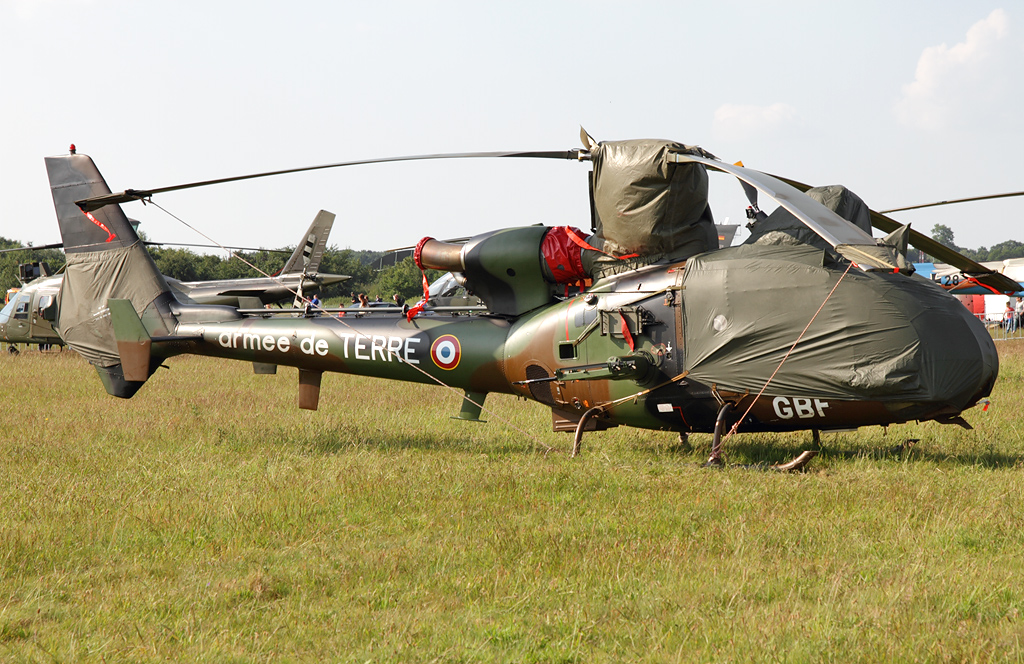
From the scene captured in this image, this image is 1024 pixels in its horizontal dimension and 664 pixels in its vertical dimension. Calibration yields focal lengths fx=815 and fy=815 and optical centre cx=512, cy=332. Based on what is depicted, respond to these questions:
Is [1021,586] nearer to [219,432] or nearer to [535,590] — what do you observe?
[535,590]

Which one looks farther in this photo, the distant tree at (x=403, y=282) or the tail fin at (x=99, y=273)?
the distant tree at (x=403, y=282)

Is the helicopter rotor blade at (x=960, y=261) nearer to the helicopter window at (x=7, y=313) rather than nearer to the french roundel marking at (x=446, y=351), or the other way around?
the french roundel marking at (x=446, y=351)

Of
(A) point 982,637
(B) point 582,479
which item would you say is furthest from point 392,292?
(A) point 982,637

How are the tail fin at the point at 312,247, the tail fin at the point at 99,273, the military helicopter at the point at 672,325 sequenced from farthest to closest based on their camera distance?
1. the tail fin at the point at 312,247
2. the tail fin at the point at 99,273
3. the military helicopter at the point at 672,325

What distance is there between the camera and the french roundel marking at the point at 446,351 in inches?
376

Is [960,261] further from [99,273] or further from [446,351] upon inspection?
[99,273]

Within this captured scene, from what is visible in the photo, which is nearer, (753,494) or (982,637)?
(982,637)

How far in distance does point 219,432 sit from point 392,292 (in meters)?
52.8

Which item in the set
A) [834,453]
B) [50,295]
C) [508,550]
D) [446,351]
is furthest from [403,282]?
[508,550]

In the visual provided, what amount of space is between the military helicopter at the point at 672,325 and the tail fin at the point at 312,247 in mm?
13289

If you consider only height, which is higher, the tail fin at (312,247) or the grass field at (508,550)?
the tail fin at (312,247)

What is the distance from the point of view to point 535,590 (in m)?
5.06

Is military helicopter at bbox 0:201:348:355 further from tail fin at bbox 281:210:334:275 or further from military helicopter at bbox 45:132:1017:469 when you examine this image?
military helicopter at bbox 45:132:1017:469

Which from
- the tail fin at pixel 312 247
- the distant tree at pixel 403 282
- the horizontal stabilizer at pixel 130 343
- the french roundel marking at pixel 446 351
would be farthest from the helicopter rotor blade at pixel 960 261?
the distant tree at pixel 403 282
